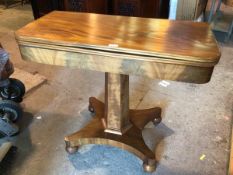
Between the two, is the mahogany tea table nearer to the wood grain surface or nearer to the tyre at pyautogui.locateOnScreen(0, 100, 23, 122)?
the wood grain surface

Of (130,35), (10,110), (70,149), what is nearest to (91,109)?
(70,149)

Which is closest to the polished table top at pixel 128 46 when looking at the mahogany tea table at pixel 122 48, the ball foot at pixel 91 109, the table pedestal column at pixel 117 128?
the mahogany tea table at pixel 122 48

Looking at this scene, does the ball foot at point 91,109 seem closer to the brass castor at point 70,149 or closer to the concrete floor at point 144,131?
the concrete floor at point 144,131

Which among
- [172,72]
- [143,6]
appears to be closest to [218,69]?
[143,6]

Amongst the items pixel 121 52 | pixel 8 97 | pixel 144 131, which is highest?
pixel 121 52

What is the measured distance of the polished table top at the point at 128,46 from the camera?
807mm

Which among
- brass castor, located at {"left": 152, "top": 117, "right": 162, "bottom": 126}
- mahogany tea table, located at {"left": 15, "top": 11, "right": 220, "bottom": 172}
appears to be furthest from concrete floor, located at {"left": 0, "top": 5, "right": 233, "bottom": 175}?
mahogany tea table, located at {"left": 15, "top": 11, "right": 220, "bottom": 172}

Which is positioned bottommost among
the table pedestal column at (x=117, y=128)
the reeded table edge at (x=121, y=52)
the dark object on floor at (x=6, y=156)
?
the dark object on floor at (x=6, y=156)

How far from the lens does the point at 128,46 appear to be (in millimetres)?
835

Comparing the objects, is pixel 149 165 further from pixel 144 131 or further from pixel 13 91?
pixel 13 91

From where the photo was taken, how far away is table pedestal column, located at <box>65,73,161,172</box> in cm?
116

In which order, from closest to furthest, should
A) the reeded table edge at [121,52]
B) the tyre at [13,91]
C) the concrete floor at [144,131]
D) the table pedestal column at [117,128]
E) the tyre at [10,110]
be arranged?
the reeded table edge at [121,52] < the table pedestal column at [117,128] < the concrete floor at [144,131] < the tyre at [10,110] < the tyre at [13,91]

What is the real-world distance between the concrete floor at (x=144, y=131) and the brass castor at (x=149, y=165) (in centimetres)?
4

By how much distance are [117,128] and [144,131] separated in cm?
27
